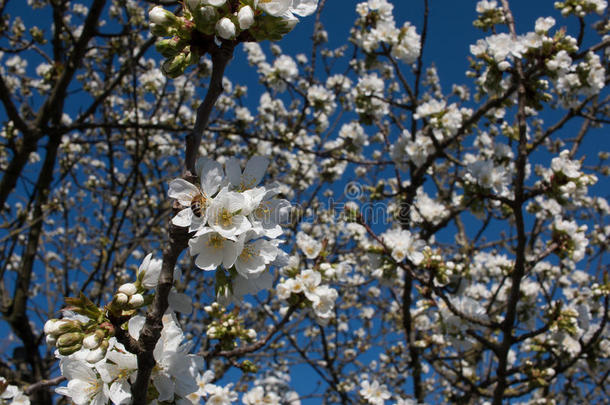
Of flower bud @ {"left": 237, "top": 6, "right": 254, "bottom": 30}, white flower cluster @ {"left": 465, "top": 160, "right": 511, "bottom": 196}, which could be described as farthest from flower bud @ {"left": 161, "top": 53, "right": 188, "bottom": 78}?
white flower cluster @ {"left": 465, "top": 160, "right": 511, "bottom": 196}

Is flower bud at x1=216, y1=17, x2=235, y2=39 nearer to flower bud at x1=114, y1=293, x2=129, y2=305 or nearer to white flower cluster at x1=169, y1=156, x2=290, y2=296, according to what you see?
white flower cluster at x1=169, y1=156, x2=290, y2=296

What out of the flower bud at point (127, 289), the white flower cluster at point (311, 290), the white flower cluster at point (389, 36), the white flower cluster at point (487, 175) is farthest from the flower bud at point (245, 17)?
the white flower cluster at point (389, 36)

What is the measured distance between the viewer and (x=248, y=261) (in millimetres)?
1496

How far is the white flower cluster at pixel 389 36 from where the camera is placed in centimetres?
436

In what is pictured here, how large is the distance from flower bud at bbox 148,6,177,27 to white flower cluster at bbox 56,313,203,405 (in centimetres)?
98

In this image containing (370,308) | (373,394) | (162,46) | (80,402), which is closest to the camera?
(162,46)

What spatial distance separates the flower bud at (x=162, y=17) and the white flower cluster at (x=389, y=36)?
3.40 meters

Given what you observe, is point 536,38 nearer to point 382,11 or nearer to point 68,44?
point 382,11

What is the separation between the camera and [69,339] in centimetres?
123

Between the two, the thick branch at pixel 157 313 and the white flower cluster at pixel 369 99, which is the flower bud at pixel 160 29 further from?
the white flower cluster at pixel 369 99

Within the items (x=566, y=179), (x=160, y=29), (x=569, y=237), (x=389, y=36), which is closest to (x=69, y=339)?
(x=160, y=29)

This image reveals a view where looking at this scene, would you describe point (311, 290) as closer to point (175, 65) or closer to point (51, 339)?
point (51, 339)

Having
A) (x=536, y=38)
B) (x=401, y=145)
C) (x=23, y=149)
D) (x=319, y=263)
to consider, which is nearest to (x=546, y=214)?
(x=401, y=145)

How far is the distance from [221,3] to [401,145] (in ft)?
11.6
